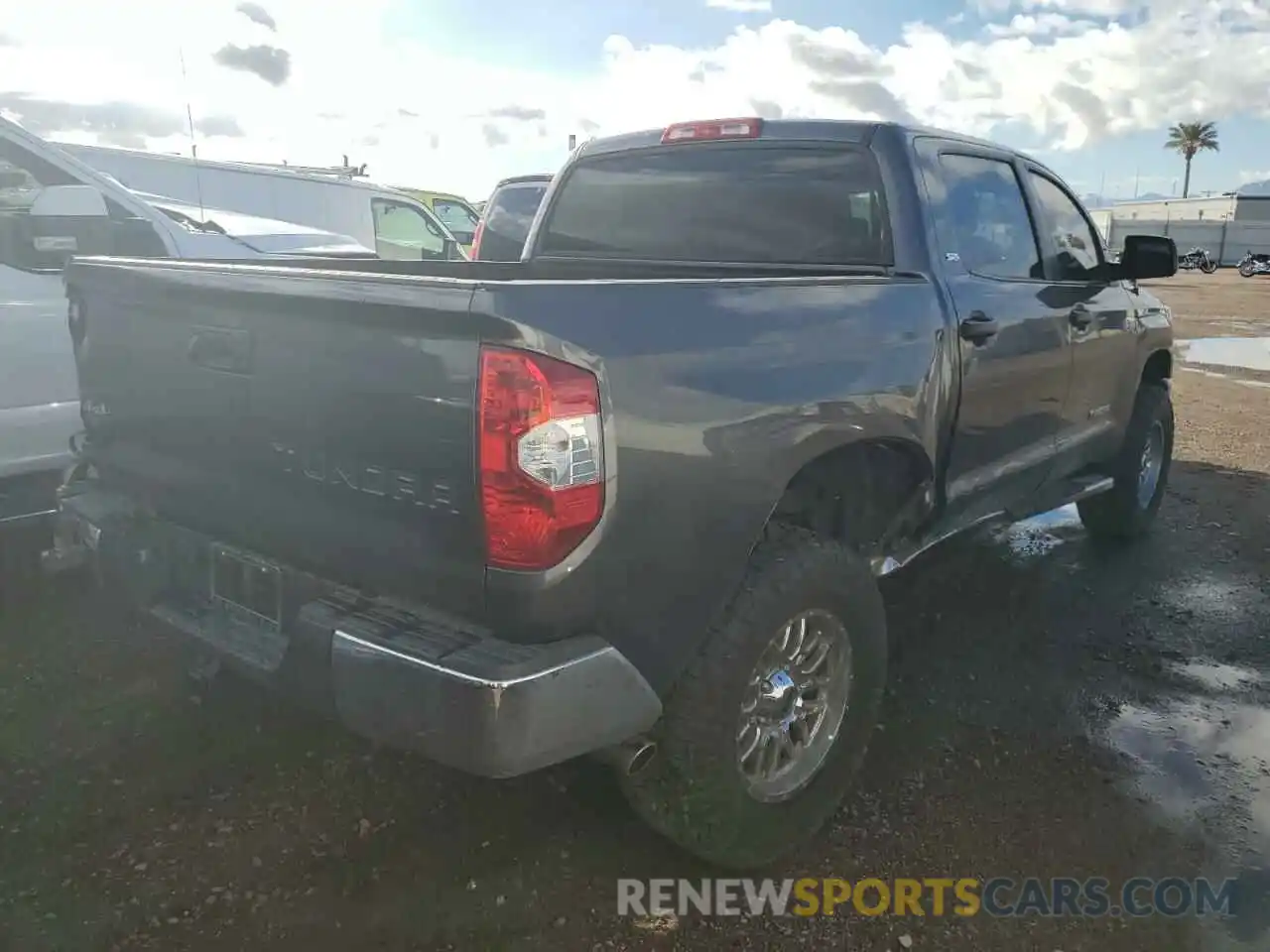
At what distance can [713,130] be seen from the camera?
12.2 feet

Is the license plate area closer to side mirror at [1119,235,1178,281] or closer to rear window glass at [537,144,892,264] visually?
rear window glass at [537,144,892,264]

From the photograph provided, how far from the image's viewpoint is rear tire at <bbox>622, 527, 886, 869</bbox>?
2.32m

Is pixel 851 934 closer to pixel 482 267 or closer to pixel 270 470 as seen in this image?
pixel 270 470

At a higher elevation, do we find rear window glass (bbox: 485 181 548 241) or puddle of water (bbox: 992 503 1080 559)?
rear window glass (bbox: 485 181 548 241)

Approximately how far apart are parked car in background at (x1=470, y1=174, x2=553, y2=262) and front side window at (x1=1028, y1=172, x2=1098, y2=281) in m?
5.22

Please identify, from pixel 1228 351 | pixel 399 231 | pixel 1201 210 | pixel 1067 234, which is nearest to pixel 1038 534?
pixel 1067 234

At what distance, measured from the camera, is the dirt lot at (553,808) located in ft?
7.95

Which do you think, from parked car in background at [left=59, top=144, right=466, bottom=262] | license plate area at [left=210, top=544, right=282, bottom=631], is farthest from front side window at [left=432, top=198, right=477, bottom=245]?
license plate area at [left=210, top=544, right=282, bottom=631]

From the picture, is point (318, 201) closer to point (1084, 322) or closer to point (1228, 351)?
point (1084, 322)

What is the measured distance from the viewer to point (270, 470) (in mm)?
2391

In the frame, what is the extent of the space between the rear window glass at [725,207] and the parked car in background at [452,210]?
40.1 feet

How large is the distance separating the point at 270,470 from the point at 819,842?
176cm

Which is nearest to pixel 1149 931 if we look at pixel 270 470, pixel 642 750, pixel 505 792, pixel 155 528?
pixel 642 750

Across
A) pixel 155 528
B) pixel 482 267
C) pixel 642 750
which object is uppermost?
pixel 482 267
